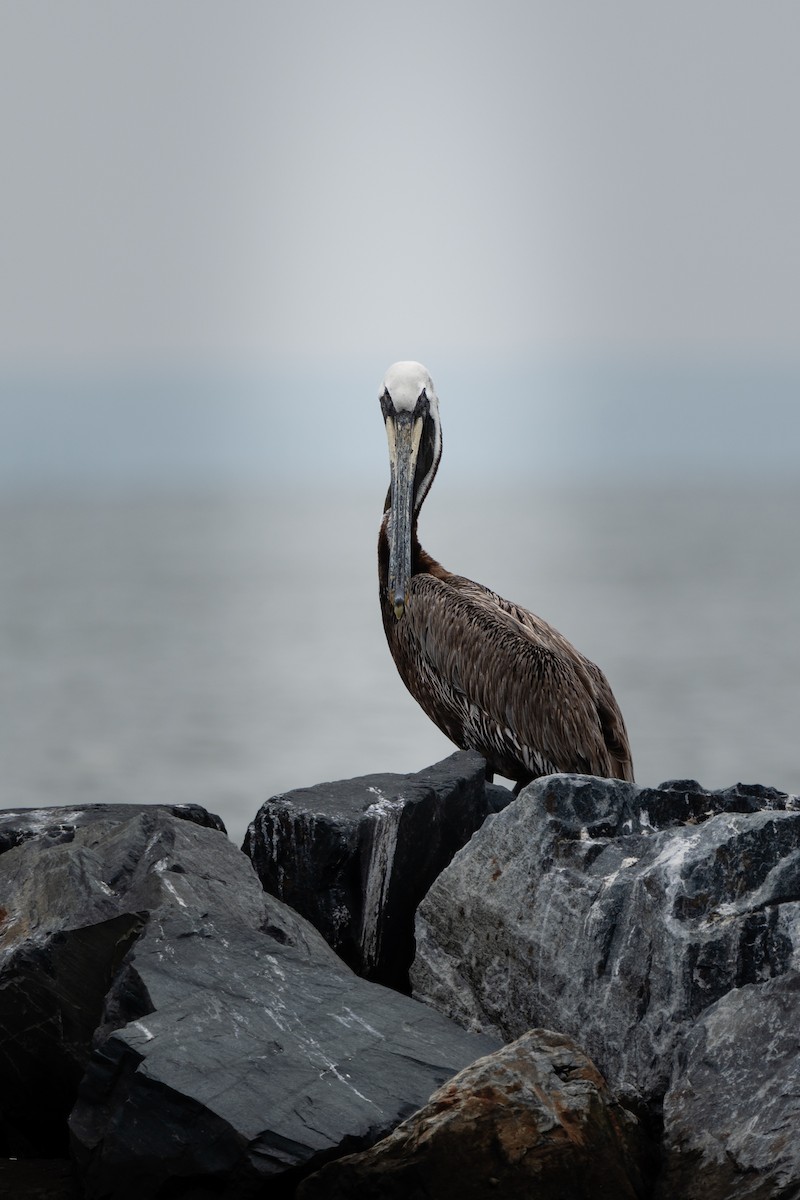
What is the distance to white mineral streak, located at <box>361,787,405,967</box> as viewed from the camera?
5305mm

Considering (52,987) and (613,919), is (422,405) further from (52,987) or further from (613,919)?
(52,987)

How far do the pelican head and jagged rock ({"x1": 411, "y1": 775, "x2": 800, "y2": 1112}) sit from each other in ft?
7.82

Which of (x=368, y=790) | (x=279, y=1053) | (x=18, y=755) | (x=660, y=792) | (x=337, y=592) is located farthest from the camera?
(x=337, y=592)

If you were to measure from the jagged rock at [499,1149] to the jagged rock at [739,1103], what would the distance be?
0.16 meters

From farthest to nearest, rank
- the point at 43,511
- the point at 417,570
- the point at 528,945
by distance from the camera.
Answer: the point at 43,511 → the point at 417,570 → the point at 528,945

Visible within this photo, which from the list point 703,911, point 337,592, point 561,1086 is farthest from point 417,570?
point 337,592

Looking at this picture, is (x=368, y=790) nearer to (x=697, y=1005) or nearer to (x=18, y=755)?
(x=697, y=1005)

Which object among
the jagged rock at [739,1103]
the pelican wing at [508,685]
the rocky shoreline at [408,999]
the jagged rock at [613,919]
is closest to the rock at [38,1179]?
the rocky shoreline at [408,999]

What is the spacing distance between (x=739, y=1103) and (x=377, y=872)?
5.44 ft

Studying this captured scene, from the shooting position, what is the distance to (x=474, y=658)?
6.95m

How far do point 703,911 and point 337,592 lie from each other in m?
75.3

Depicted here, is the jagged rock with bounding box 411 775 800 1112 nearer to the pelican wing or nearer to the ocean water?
the pelican wing

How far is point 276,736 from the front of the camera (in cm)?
4134

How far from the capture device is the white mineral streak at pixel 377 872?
530 cm
